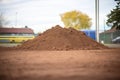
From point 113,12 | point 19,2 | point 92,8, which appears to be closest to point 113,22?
point 113,12

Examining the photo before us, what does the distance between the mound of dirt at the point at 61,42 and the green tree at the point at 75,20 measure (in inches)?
176

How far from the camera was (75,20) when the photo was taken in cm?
1627

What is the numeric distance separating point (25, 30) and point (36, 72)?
32.5 feet

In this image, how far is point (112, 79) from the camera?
149 inches

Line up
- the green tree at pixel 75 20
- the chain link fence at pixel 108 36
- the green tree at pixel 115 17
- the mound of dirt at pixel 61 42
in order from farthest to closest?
the green tree at pixel 75 20 < the chain link fence at pixel 108 36 < the green tree at pixel 115 17 < the mound of dirt at pixel 61 42

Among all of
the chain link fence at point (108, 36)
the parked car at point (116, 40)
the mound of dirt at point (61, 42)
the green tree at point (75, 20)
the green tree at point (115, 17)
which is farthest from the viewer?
the green tree at point (75, 20)

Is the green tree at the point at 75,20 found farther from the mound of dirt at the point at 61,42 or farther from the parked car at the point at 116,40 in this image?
the mound of dirt at the point at 61,42

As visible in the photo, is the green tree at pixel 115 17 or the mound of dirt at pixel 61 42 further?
the green tree at pixel 115 17

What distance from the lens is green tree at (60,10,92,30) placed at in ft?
51.2

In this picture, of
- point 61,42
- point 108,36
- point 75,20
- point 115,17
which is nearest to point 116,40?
point 108,36

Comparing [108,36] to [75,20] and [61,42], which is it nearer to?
[75,20]

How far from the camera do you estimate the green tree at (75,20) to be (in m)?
15.6

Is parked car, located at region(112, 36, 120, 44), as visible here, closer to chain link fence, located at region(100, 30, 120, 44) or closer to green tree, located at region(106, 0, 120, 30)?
chain link fence, located at region(100, 30, 120, 44)

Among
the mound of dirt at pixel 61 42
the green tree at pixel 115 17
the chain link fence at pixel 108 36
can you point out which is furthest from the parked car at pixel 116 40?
the mound of dirt at pixel 61 42
